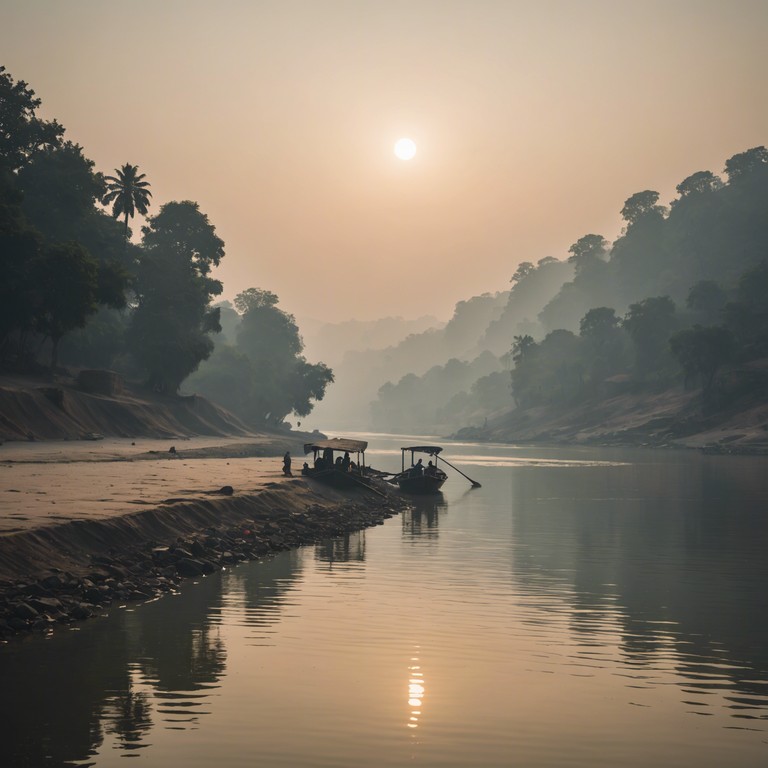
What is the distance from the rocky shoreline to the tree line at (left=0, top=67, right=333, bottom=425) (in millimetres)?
44983

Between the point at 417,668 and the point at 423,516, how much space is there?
4076 cm

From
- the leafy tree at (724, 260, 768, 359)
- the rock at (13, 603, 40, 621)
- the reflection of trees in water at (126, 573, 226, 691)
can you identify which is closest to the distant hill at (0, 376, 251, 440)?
the reflection of trees in water at (126, 573, 226, 691)

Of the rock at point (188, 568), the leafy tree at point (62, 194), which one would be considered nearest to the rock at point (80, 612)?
the rock at point (188, 568)

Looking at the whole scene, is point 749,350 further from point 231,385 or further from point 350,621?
point 350,621

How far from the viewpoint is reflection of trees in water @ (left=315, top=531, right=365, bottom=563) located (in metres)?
41.7

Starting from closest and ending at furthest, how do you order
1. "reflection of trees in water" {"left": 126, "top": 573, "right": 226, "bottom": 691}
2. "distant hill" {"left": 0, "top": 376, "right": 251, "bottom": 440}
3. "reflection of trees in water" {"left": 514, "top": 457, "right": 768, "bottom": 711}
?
"reflection of trees in water" {"left": 126, "top": 573, "right": 226, "bottom": 691} → "reflection of trees in water" {"left": 514, "top": 457, "right": 768, "bottom": 711} → "distant hill" {"left": 0, "top": 376, "right": 251, "bottom": 440}

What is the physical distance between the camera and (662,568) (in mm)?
40062

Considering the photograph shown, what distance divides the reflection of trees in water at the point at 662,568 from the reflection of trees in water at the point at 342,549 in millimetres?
7165

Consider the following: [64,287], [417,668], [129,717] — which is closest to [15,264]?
[64,287]

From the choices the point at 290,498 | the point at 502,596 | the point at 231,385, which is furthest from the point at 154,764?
the point at 231,385

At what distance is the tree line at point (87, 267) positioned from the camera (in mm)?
88750

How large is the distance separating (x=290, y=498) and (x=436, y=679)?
35.4m

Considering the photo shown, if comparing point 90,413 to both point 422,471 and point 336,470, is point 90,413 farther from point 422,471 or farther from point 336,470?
point 336,470

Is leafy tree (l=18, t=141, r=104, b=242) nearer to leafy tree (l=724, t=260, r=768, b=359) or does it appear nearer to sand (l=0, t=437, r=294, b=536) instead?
sand (l=0, t=437, r=294, b=536)
